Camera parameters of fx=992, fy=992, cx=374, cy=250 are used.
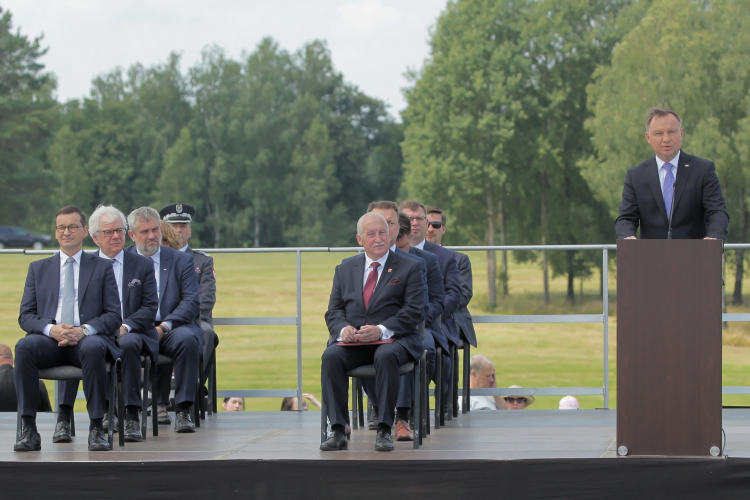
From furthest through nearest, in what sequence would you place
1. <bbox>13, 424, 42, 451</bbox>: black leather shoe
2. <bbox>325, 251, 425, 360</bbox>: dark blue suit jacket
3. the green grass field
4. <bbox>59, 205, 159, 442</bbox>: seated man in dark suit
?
the green grass field, <bbox>59, 205, 159, 442</bbox>: seated man in dark suit, <bbox>325, 251, 425, 360</bbox>: dark blue suit jacket, <bbox>13, 424, 42, 451</bbox>: black leather shoe

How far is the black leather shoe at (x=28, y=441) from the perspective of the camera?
4.54 m

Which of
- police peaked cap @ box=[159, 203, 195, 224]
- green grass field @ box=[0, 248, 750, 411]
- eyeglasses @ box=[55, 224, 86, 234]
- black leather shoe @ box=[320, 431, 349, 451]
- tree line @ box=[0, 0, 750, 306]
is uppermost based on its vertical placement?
tree line @ box=[0, 0, 750, 306]

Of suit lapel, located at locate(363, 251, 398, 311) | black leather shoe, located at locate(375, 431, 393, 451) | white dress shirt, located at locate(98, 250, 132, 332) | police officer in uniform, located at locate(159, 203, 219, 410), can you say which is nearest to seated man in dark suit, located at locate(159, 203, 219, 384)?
police officer in uniform, located at locate(159, 203, 219, 410)

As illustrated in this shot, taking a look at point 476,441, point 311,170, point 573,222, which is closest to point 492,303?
point 573,222

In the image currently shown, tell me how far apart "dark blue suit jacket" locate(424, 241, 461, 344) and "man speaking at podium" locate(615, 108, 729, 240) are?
152cm

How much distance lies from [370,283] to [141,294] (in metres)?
1.25

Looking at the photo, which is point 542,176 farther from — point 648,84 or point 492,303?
point 648,84

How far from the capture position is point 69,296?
490 centimetres

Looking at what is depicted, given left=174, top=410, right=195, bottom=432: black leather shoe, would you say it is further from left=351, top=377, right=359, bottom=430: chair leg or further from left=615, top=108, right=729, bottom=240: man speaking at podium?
left=615, top=108, right=729, bottom=240: man speaking at podium

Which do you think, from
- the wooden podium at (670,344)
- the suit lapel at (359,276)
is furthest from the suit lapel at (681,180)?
the suit lapel at (359,276)

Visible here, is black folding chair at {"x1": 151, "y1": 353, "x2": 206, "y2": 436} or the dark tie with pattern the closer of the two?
the dark tie with pattern

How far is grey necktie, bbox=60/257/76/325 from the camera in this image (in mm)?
4887

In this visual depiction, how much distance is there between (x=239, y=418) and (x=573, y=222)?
2885 cm
